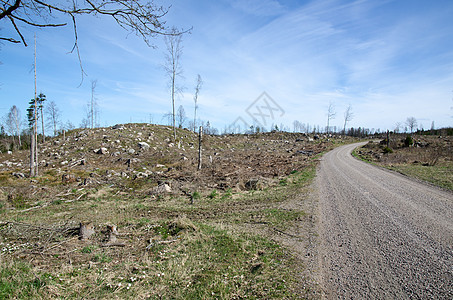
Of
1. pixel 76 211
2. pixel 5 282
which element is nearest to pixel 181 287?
pixel 5 282

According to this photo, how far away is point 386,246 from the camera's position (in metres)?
4.45

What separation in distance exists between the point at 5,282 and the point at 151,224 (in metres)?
3.11

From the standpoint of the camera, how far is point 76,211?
306 inches

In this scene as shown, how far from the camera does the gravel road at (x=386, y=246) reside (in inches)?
124

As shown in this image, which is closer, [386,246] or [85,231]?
[386,246]

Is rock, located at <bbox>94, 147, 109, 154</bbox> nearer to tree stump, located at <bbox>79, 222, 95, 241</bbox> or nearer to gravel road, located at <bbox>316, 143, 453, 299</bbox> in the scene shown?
tree stump, located at <bbox>79, 222, 95, 241</bbox>

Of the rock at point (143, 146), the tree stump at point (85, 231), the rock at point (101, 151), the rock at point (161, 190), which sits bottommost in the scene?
the rock at point (161, 190)

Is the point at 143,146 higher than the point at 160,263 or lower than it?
higher

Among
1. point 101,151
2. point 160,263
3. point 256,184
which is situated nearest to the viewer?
point 160,263

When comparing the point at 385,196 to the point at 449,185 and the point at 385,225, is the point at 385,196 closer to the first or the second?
the point at 385,225

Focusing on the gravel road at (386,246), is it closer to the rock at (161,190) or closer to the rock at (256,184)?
the rock at (256,184)

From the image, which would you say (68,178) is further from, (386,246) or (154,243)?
(386,246)

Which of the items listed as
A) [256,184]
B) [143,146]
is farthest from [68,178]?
[256,184]

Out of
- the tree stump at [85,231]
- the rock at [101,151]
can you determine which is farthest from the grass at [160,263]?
the rock at [101,151]
